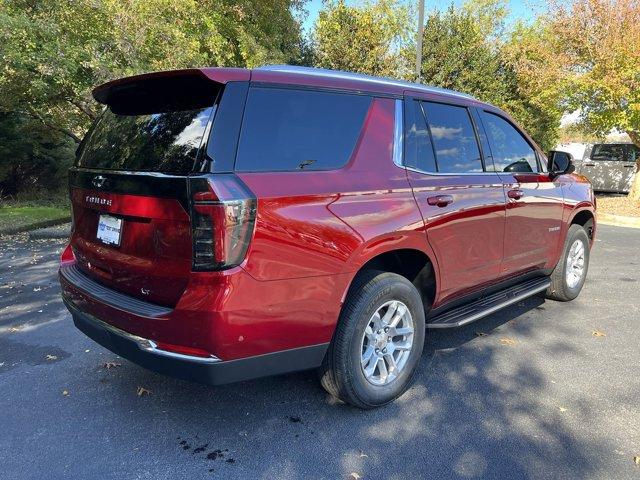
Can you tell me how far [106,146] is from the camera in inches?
116

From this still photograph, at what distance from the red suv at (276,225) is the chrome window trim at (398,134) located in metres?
0.01

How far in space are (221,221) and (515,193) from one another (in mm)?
2647

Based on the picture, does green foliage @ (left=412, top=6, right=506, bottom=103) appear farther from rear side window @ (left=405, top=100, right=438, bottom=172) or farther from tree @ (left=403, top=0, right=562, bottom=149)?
rear side window @ (left=405, top=100, right=438, bottom=172)

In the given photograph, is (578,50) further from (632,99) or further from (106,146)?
(106,146)

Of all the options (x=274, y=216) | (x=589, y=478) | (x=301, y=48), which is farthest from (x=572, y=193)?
(x=301, y=48)

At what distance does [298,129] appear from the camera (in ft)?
8.71

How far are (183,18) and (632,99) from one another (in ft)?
35.0

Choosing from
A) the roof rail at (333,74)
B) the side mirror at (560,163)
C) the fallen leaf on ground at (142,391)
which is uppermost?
the roof rail at (333,74)

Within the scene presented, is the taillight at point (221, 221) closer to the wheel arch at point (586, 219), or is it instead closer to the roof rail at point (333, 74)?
the roof rail at point (333, 74)

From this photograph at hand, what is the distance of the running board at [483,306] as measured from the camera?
343 centimetres

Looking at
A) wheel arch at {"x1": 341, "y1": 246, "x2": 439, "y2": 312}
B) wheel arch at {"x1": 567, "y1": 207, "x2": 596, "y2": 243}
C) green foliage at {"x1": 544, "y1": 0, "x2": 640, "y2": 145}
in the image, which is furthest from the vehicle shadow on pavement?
green foliage at {"x1": 544, "y1": 0, "x2": 640, "y2": 145}

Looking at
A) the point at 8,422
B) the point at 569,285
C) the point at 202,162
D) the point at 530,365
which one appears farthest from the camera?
the point at 569,285

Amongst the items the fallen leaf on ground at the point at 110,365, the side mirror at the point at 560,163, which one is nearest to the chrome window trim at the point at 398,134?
the side mirror at the point at 560,163

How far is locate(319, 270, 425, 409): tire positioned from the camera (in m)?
2.79
